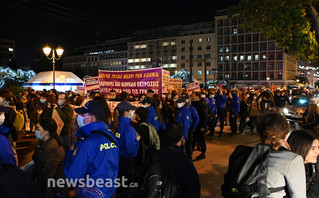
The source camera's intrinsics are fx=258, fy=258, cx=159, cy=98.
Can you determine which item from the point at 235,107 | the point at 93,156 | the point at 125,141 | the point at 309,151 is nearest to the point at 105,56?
the point at 235,107

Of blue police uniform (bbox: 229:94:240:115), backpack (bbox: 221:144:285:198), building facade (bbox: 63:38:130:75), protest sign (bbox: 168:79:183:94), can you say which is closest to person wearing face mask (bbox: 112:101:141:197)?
backpack (bbox: 221:144:285:198)

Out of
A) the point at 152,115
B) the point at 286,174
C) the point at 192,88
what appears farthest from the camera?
the point at 192,88

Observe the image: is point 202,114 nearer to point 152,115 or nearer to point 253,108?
point 152,115

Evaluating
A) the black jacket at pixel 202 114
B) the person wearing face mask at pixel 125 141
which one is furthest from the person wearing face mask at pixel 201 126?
the person wearing face mask at pixel 125 141

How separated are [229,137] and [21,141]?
859 cm

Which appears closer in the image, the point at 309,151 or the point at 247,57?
the point at 309,151

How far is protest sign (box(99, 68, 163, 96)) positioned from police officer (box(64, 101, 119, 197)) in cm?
753

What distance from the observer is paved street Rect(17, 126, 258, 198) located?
5645 mm

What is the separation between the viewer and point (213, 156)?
7.94 meters

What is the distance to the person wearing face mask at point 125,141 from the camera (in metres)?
4.08

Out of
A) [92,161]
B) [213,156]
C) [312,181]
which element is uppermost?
[92,161]

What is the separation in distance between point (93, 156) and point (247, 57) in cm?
8678

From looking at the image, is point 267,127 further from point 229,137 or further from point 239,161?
point 229,137

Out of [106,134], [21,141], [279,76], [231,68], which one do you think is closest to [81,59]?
[231,68]
